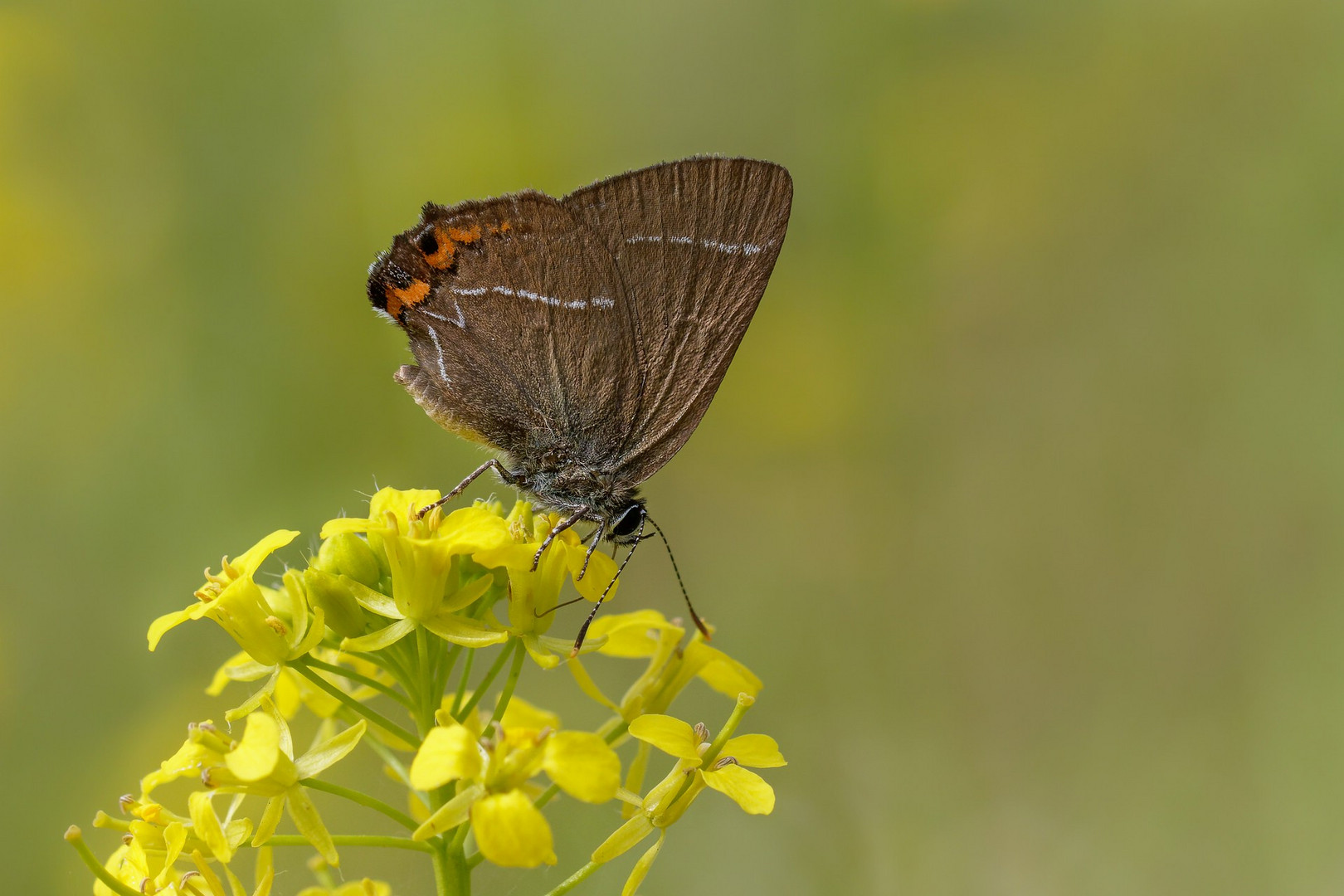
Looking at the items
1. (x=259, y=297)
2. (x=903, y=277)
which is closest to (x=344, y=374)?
(x=259, y=297)

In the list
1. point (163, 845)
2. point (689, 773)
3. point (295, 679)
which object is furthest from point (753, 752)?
point (163, 845)

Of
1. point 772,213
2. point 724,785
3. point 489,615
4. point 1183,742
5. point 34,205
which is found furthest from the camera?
point 34,205

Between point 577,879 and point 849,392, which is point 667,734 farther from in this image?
point 849,392

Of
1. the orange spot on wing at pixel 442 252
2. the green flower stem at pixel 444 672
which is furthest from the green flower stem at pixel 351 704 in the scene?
the orange spot on wing at pixel 442 252

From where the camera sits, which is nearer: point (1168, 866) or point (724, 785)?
point (724, 785)

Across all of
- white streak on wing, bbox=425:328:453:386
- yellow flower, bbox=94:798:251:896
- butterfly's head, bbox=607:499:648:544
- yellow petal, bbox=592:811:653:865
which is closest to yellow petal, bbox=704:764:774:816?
yellow petal, bbox=592:811:653:865

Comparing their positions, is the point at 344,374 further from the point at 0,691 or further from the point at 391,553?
the point at 391,553

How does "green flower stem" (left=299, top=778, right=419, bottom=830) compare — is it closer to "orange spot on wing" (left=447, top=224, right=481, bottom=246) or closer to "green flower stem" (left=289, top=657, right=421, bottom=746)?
"green flower stem" (left=289, top=657, right=421, bottom=746)
